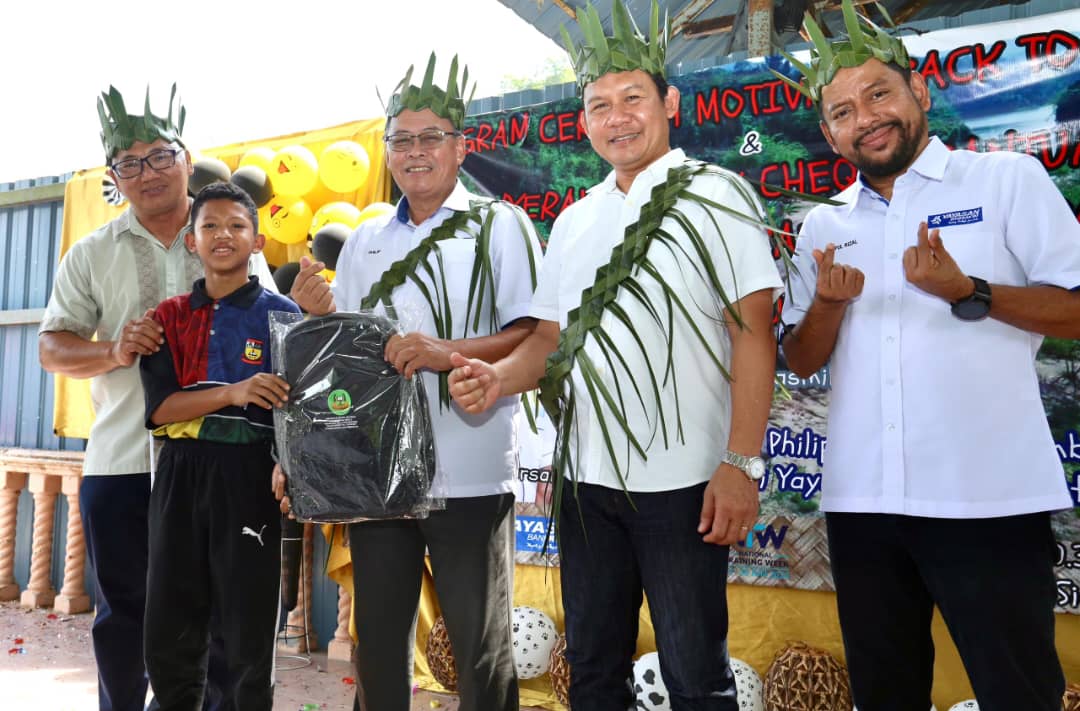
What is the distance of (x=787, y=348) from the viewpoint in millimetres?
2117

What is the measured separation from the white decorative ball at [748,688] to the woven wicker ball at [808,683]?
48mm

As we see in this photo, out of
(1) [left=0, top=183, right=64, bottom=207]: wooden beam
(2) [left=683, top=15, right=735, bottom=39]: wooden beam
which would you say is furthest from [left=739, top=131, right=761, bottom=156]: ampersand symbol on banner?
(1) [left=0, top=183, right=64, bottom=207]: wooden beam

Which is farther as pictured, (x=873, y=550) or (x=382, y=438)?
(x=382, y=438)

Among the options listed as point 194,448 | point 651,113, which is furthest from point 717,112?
point 194,448

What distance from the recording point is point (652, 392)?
73.4 inches

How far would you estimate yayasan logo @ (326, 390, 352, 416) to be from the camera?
7.36ft

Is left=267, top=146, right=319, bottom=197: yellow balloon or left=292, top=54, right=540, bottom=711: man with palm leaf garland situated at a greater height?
left=267, top=146, right=319, bottom=197: yellow balloon

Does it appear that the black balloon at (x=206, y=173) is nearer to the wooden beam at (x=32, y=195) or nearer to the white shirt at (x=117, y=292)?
the white shirt at (x=117, y=292)

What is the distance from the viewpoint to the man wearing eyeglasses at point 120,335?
279 centimetres

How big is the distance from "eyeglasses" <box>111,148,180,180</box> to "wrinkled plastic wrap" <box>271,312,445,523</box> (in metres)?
0.98

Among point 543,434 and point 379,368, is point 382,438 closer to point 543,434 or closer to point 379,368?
point 379,368

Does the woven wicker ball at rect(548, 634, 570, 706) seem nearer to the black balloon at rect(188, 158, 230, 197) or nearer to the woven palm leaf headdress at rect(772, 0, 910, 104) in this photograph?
the woven palm leaf headdress at rect(772, 0, 910, 104)

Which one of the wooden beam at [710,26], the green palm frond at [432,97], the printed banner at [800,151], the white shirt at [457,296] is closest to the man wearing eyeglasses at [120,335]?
the white shirt at [457,296]

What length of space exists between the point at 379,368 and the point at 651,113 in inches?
35.4
